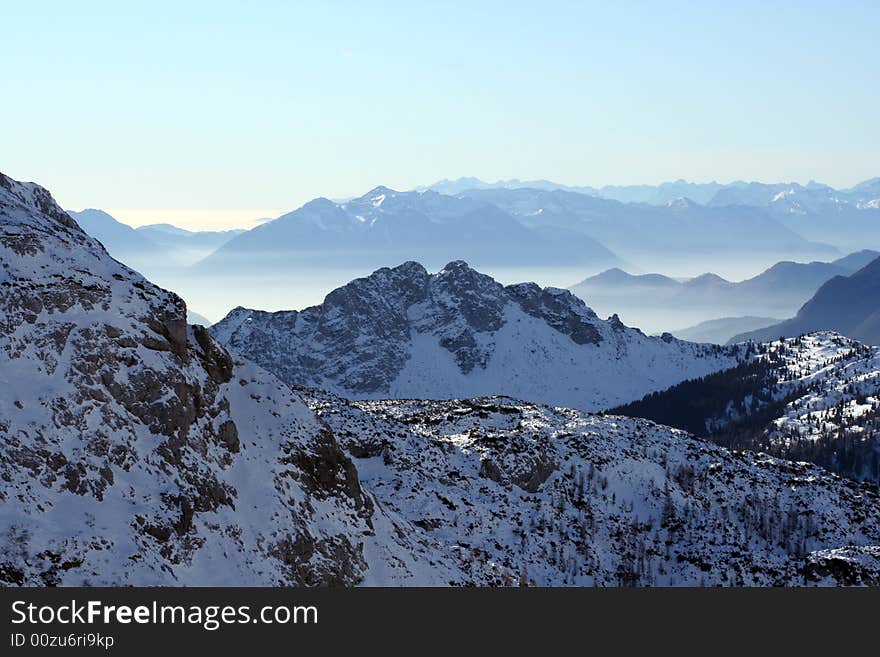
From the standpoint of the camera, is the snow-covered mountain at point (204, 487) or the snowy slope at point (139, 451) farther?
the snow-covered mountain at point (204, 487)

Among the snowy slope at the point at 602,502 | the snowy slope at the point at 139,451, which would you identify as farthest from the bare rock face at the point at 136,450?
the snowy slope at the point at 602,502

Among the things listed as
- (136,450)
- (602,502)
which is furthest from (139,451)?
(602,502)

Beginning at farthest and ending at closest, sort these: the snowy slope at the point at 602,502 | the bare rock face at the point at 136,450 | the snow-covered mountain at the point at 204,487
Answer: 1. the snowy slope at the point at 602,502
2. the snow-covered mountain at the point at 204,487
3. the bare rock face at the point at 136,450

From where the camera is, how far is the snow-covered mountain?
63875 millimetres

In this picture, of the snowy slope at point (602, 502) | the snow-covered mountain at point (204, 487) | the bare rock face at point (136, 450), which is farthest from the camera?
the snowy slope at point (602, 502)

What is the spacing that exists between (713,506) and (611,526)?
21926 millimetres

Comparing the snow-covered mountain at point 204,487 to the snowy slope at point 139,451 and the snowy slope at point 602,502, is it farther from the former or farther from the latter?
the snowy slope at point 602,502

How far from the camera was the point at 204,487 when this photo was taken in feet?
234

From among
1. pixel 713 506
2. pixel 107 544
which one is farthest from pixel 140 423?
pixel 713 506

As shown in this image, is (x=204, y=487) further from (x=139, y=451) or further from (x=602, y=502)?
(x=602, y=502)

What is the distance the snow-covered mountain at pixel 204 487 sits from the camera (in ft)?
210

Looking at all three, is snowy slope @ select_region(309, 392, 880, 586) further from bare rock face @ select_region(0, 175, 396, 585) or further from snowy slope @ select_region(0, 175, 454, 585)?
bare rock face @ select_region(0, 175, 396, 585)

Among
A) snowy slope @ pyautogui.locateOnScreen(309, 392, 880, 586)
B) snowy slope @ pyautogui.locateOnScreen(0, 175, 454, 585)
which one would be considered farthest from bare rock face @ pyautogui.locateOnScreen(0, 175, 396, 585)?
Answer: snowy slope @ pyautogui.locateOnScreen(309, 392, 880, 586)

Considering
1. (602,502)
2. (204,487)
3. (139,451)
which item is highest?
(139,451)
